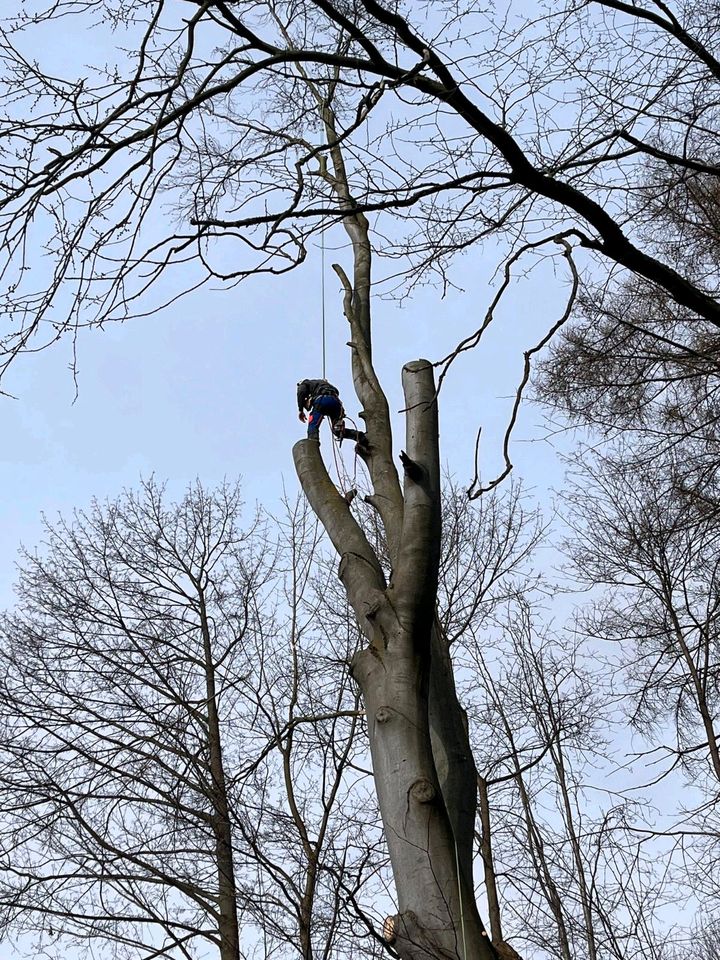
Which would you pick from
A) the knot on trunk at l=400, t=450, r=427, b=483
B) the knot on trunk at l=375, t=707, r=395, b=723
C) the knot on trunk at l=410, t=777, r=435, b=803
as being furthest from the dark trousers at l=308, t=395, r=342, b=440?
the knot on trunk at l=410, t=777, r=435, b=803

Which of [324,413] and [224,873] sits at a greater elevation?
[324,413]

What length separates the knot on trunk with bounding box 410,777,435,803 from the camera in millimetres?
3951

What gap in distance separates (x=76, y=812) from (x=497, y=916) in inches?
155

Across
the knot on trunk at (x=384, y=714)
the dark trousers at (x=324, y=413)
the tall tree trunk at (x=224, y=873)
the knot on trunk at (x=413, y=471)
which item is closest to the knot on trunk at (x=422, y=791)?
the knot on trunk at (x=384, y=714)

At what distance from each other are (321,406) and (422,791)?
419 cm

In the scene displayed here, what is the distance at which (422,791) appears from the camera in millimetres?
3969

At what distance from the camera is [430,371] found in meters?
5.01

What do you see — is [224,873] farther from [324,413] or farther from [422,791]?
[422,791]

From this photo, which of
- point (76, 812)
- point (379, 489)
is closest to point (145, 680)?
point (76, 812)

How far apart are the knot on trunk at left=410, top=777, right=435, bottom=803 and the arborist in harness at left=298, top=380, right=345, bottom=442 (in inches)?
144

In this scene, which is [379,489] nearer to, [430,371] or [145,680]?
[430,371]

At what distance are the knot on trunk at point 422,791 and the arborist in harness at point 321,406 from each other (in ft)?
12.0

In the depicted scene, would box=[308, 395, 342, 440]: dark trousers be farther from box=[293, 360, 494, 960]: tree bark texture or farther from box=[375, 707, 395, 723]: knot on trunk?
box=[375, 707, 395, 723]: knot on trunk

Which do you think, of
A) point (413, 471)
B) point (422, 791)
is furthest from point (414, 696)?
point (413, 471)
